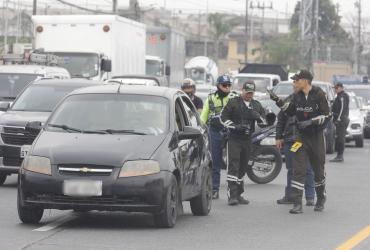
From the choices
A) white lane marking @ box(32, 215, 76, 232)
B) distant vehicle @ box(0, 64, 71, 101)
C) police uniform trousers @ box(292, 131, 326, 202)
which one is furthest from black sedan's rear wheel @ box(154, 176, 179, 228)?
distant vehicle @ box(0, 64, 71, 101)

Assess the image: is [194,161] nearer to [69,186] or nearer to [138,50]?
[69,186]

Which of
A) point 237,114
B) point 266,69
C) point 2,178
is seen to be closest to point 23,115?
point 2,178

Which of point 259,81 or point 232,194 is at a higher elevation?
point 259,81

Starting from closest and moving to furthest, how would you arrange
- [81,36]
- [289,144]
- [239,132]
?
[289,144] → [239,132] → [81,36]

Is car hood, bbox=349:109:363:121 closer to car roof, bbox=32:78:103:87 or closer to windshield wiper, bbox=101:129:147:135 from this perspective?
car roof, bbox=32:78:103:87

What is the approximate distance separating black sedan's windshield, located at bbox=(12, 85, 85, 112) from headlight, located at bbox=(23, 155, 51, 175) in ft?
20.1

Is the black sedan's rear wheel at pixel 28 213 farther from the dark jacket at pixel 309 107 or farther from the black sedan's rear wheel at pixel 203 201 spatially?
the dark jacket at pixel 309 107

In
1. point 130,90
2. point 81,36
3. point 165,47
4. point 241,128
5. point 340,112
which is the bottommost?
point 340,112

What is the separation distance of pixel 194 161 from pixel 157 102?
2.71ft

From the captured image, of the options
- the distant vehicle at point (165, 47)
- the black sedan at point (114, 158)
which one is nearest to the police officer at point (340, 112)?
the black sedan at point (114, 158)

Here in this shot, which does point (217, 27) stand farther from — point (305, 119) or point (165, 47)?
point (305, 119)

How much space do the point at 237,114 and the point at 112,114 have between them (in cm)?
278

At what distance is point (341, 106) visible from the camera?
25.0 m

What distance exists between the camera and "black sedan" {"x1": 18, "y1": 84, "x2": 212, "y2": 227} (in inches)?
449
